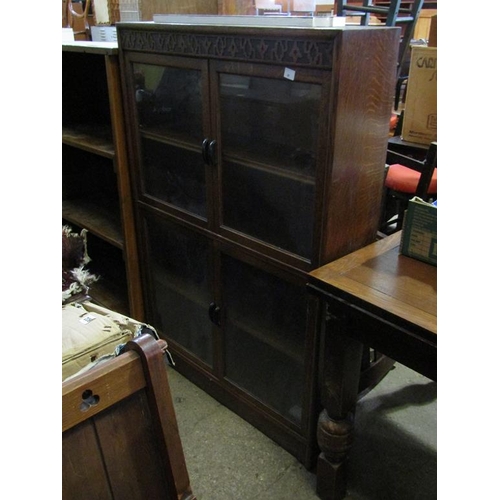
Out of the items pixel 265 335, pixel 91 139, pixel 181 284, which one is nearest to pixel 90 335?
pixel 265 335

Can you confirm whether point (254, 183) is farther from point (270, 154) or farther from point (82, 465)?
point (82, 465)

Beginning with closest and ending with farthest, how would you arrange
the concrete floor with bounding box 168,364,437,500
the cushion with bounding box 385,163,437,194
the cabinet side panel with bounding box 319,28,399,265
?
1. the cabinet side panel with bounding box 319,28,399,265
2. the concrete floor with bounding box 168,364,437,500
3. the cushion with bounding box 385,163,437,194

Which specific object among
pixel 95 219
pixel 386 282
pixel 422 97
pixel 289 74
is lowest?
pixel 95 219

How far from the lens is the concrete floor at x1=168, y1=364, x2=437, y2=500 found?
5.35 feet

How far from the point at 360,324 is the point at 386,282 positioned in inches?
5.0

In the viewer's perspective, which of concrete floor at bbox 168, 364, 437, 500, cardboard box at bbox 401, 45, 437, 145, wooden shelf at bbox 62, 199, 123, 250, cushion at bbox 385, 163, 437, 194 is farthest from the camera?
wooden shelf at bbox 62, 199, 123, 250

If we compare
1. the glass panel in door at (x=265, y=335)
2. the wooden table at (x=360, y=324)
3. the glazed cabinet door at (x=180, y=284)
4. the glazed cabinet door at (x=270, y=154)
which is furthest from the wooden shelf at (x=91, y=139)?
the wooden table at (x=360, y=324)

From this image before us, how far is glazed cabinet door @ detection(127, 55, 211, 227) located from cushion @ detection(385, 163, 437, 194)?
0.88 metres

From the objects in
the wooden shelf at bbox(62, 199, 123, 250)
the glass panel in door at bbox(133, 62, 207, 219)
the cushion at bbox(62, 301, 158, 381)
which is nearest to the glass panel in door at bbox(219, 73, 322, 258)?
the glass panel in door at bbox(133, 62, 207, 219)

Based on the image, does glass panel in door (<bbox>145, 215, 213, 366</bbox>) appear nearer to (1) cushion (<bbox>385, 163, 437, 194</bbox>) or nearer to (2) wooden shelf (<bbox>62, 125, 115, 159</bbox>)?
Answer: (2) wooden shelf (<bbox>62, 125, 115, 159</bbox>)

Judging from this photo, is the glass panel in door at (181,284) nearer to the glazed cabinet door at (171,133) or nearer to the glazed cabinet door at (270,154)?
the glazed cabinet door at (171,133)

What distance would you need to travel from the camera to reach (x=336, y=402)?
144 centimetres

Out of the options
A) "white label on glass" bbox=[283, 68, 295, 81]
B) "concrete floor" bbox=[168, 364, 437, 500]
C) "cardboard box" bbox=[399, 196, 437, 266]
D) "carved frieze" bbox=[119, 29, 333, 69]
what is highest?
"carved frieze" bbox=[119, 29, 333, 69]

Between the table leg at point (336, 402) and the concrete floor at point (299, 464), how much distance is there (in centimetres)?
11
